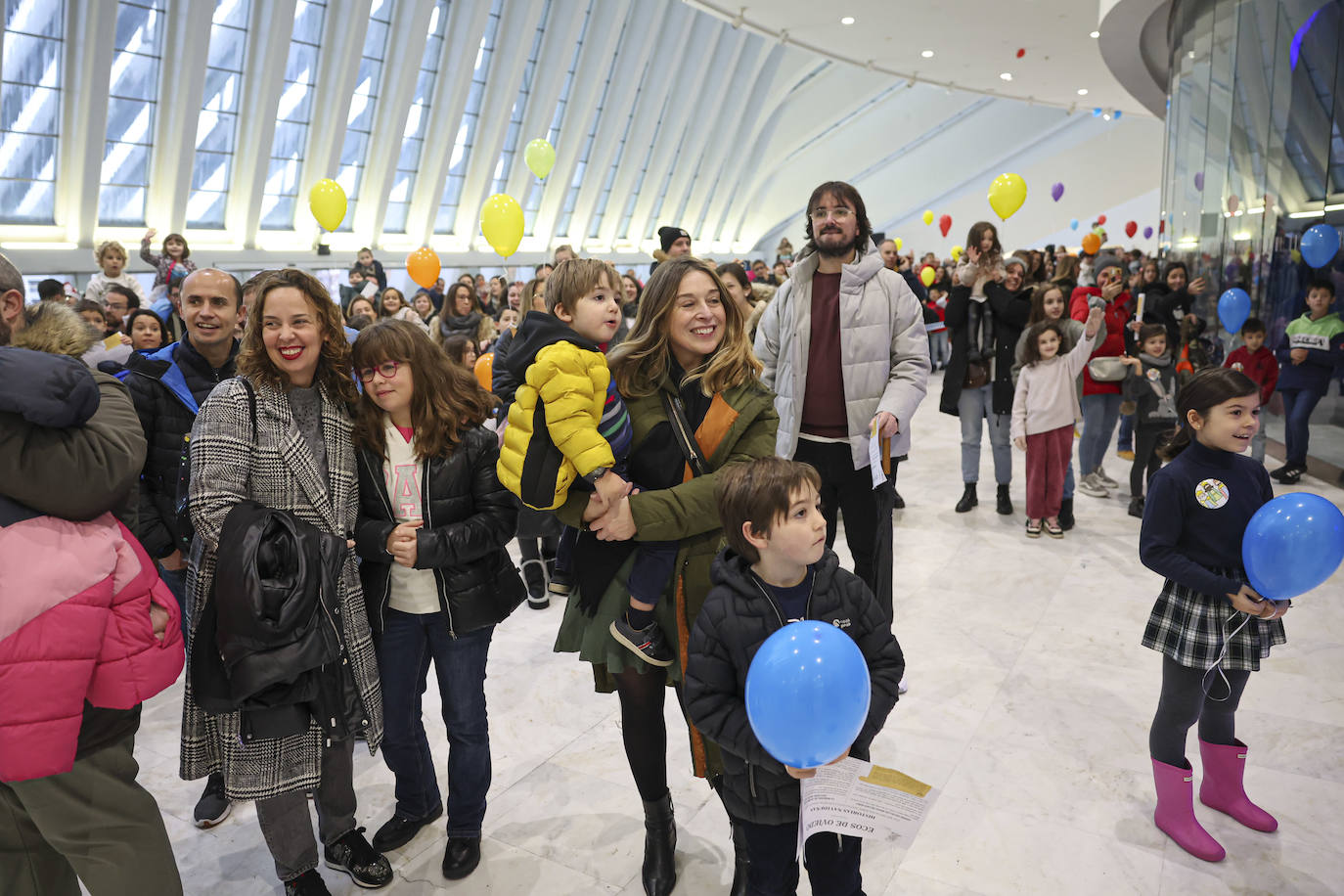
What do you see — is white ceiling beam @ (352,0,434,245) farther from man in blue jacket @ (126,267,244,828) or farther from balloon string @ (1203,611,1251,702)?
balloon string @ (1203,611,1251,702)

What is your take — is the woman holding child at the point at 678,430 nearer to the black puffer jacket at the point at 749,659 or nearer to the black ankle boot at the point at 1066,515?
the black puffer jacket at the point at 749,659

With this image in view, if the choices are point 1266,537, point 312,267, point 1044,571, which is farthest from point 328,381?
point 312,267

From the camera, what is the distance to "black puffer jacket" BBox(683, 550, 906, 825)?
1961mm

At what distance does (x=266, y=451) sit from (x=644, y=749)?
135cm

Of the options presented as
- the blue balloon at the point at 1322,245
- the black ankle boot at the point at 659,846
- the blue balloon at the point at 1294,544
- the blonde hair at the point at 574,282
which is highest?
the blue balloon at the point at 1322,245

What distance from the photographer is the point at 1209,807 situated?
9.45 ft

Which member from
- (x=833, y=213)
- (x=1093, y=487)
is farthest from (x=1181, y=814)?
(x=1093, y=487)

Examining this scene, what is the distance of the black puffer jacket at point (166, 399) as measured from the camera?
299 centimetres

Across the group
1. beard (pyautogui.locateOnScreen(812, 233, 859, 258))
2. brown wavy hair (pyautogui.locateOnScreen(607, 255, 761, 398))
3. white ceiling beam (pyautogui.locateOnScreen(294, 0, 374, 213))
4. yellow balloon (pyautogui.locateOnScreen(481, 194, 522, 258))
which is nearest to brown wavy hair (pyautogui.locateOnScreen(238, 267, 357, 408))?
brown wavy hair (pyautogui.locateOnScreen(607, 255, 761, 398))

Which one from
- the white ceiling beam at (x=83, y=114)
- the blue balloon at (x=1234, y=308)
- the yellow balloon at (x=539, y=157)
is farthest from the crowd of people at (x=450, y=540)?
the white ceiling beam at (x=83, y=114)

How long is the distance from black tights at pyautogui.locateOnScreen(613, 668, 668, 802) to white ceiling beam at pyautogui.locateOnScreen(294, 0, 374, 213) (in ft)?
54.7

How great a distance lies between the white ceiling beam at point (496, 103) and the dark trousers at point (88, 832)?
19.9 m

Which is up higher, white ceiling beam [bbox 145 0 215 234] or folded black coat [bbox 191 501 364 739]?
white ceiling beam [bbox 145 0 215 234]

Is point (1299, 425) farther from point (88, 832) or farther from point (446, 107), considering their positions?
point (446, 107)
